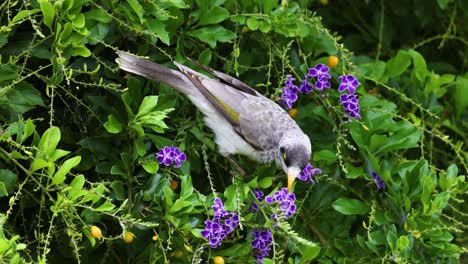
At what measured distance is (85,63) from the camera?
3.55m

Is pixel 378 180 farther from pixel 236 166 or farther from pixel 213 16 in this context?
pixel 213 16

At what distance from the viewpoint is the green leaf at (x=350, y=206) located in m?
3.77

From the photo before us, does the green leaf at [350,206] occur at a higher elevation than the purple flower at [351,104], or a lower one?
lower

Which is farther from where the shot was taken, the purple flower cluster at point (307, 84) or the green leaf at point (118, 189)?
the purple flower cluster at point (307, 84)

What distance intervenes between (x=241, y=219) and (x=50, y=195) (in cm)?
76

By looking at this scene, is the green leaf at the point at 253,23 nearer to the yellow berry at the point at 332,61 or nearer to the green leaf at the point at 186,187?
the yellow berry at the point at 332,61

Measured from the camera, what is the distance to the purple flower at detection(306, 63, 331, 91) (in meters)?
3.86

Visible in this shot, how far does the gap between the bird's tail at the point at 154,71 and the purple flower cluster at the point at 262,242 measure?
76 centimetres

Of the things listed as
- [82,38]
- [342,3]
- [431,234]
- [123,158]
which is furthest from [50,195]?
[342,3]

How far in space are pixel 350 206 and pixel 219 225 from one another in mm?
835

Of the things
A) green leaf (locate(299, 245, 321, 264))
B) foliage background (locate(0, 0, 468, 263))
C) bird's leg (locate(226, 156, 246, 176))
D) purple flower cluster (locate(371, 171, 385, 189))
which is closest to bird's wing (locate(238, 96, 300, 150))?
foliage background (locate(0, 0, 468, 263))

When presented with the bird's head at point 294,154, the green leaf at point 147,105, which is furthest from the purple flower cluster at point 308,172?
the green leaf at point 147,105

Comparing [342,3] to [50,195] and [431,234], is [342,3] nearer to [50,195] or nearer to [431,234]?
[431,234]

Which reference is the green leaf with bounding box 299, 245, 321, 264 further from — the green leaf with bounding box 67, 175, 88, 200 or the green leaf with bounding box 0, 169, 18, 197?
the green leaf with bounding box 0, 169, 18, 197
